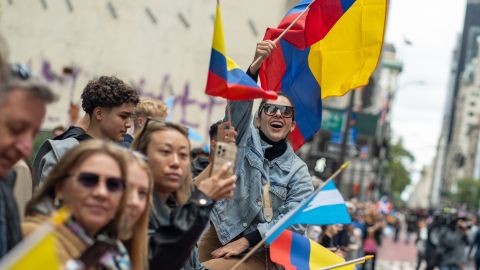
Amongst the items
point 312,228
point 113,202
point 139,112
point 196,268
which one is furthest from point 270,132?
point 312,228

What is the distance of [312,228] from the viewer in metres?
10.9

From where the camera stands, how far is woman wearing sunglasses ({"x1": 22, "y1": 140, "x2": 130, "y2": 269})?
10.8ft

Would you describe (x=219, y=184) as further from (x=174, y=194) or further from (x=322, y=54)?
(x=322, y=54)

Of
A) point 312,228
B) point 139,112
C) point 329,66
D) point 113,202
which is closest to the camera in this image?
point 113,202

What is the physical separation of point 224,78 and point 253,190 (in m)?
1.27

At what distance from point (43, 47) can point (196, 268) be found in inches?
745

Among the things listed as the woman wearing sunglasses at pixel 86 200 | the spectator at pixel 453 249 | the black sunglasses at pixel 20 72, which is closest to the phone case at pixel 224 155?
the woman wearing sunglasses at pixel 86 200

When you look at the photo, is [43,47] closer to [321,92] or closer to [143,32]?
[143,32]

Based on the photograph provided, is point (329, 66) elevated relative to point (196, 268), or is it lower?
elevated

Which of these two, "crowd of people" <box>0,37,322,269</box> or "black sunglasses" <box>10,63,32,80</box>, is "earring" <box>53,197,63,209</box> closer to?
"crowd of people" <box>0,37,322,269</box>

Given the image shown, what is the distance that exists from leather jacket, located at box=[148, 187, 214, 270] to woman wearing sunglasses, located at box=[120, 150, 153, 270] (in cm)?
29

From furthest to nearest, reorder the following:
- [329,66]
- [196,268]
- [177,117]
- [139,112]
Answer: [177,117]
[329,66]
[139,112]
[196,268]

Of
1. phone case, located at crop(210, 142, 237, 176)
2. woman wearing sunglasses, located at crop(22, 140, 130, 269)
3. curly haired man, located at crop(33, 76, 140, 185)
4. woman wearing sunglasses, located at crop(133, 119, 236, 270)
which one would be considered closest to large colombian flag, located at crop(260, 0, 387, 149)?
curly haired man, located at crop(33, 76, 140, 185)

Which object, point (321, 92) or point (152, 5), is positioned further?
point (152, 5)
